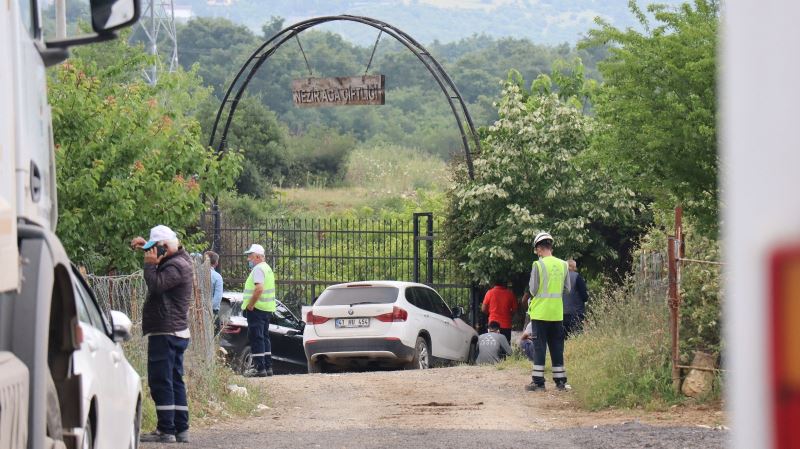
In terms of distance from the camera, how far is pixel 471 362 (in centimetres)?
2053

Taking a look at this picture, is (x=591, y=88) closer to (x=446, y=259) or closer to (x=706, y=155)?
(x=446, y=259)

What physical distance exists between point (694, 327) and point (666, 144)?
186 cm

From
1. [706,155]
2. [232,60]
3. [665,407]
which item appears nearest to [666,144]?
[706,155]

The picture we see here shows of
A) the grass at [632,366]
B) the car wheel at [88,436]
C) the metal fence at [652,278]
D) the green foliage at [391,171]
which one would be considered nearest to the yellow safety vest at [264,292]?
the grass at [632,366]

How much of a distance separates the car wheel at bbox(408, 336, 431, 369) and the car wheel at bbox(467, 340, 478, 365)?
71.9 inches

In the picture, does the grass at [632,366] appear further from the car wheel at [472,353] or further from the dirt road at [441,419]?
the car wheel at [472,353]

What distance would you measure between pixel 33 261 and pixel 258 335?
491 inches

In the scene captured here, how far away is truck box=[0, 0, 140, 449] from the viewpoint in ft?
13.9

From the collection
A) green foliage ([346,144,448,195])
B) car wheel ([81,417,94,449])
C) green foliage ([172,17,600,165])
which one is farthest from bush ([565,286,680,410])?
green foliage ([172,17,600,165])

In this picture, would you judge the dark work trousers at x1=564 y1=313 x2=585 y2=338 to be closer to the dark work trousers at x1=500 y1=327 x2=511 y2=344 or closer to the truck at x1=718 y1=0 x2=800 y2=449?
the dark work trousers at x1=500 y1=327 x2=511 y2=344

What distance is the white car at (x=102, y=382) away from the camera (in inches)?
228

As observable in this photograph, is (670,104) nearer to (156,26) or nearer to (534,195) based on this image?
(534,195)

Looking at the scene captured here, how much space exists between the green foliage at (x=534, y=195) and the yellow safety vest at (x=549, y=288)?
6637 millimetres

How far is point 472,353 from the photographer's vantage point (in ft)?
67.1
